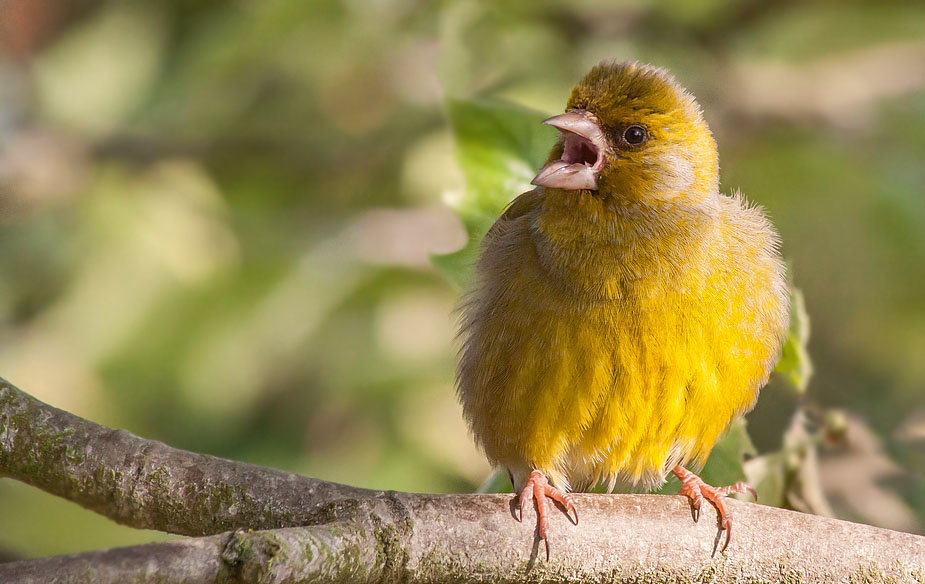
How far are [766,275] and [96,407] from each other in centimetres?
328

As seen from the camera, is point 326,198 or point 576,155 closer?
point 576,155

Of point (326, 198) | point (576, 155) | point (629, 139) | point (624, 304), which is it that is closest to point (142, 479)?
point (624, 304)

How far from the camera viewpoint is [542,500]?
2.40 metres

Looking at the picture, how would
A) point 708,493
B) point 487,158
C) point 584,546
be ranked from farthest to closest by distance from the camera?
point 487,158, point 708,493, point 584,546

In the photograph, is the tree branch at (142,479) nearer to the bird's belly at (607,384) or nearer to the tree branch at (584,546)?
the tree branch at (584,546)

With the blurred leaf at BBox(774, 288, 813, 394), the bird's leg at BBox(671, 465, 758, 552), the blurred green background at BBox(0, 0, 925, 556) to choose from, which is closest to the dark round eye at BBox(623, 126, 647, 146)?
the blurred leaf at BBox(774, 288, 813, 394)

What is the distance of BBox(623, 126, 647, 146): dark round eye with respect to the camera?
2904 mm

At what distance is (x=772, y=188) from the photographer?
4.79 meters

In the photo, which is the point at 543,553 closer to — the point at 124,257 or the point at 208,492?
the point at 208,492

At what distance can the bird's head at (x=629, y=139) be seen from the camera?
9.37ft

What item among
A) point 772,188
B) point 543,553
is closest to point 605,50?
point 772,188

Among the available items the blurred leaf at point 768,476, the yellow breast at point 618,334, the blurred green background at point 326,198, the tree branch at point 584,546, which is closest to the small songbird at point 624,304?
the yellow breast at point 618,334

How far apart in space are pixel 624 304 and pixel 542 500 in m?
0.62

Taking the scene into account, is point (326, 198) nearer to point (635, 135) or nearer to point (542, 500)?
point (635, 135)
